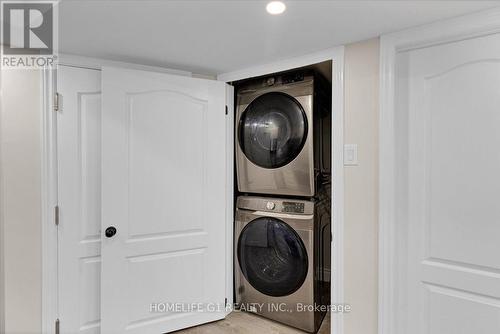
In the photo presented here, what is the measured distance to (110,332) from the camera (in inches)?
83.0

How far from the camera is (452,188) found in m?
1.65

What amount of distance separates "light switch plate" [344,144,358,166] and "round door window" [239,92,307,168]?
18.2 inches

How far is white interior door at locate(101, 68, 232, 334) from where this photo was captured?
2.13m

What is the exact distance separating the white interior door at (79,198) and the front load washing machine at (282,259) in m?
1.14

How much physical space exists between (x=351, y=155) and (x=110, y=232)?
5.55 feet

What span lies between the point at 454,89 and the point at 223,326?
90.7 inches

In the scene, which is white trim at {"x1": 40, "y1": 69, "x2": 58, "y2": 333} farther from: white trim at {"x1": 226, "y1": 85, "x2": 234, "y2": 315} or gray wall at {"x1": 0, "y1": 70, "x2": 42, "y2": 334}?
white trim at {"x1": 226, "y1": 85, "x2": 234, "y2": 315}

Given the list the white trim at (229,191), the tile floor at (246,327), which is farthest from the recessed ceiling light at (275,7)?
the tile floor at (246,327)

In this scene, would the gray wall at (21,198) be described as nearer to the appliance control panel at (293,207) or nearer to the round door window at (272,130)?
the round door window at (272,130)

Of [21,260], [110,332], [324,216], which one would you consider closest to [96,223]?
[21,260]

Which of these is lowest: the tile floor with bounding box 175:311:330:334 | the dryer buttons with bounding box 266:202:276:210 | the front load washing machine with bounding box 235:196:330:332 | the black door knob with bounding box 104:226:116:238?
the tile floor with bounding box 175:311:330:334

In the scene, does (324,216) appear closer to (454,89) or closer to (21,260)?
(454,89)

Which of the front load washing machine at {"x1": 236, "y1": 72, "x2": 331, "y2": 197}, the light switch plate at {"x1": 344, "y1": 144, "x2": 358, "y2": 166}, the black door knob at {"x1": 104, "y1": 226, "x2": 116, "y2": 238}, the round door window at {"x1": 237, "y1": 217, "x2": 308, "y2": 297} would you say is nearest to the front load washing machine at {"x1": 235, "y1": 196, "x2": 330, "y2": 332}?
the round door window at {"x1": 237, "y1": 217, "x2": 308, "y2": 297}

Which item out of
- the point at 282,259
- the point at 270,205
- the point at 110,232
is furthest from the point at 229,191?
the point at 110,232
